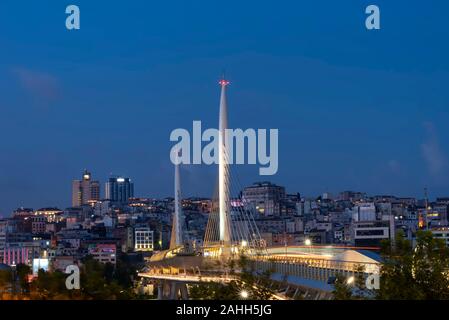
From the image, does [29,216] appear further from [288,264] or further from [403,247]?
[403,247]

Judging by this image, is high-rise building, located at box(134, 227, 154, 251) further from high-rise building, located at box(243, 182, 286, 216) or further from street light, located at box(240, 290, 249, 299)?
street light, located at box(240, 290, 249, 299)

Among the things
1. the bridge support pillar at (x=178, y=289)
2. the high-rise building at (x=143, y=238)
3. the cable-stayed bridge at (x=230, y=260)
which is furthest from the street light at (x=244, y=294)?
the high-rise building at (x=143, y=238)

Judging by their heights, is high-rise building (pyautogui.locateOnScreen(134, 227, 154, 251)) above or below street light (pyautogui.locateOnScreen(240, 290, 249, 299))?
below

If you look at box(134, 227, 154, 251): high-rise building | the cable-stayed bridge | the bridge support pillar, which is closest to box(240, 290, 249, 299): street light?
the cable-stayed bridge

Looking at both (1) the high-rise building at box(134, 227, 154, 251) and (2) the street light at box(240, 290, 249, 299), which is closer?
(2) the street light at box(240, 290, 249, 299)

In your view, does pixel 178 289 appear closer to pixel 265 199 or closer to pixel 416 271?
pixel 416 271

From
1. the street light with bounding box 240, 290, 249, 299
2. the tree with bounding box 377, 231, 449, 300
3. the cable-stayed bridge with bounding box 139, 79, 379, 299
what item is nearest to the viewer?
the tree with bounding box 377, 231, 449, 300

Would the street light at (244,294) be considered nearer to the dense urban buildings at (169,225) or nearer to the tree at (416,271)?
the tree at (416,271)

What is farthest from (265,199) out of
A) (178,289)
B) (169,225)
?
(178,289)

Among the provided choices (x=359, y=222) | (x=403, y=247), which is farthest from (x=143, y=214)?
(x=403, y=247)
